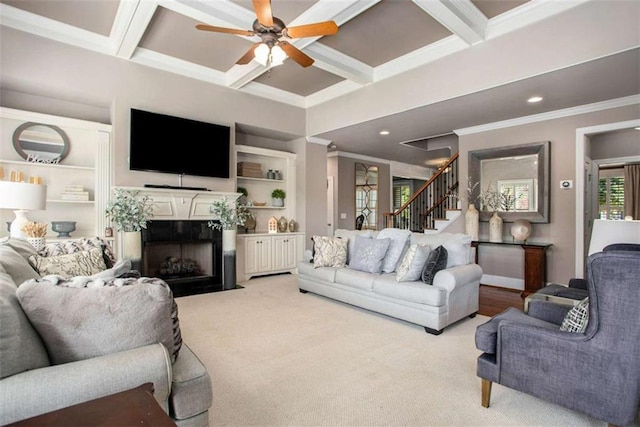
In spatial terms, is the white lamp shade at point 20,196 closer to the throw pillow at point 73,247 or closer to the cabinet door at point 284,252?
the throw pillow at point 73,247

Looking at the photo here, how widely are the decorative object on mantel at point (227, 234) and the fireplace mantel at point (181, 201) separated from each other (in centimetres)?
A: 10

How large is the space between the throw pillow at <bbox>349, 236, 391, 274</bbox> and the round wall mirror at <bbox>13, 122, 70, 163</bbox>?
411 centimetres

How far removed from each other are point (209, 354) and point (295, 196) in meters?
4.21

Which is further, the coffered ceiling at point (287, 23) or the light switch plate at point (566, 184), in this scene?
the light switch plate at point (566, 184)

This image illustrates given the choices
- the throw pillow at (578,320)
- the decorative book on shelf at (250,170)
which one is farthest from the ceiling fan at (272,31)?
the decorative book on shelf at (250,170)

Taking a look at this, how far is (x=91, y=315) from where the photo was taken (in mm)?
1220

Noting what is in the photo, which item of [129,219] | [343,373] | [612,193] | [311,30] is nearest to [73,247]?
[129,219]

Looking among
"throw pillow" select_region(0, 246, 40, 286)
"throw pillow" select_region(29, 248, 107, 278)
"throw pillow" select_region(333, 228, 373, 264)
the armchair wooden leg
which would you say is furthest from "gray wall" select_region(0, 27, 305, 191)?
the armchair wooden leg

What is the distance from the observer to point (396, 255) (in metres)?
4.11

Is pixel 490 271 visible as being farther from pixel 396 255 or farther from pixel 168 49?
pixel 168 49

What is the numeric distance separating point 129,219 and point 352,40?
361 cm

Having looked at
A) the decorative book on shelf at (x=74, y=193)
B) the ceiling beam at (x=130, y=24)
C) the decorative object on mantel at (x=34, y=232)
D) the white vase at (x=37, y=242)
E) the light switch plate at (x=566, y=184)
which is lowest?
the white vase at (x=37, y=242)

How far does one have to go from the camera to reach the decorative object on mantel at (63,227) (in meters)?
4.15

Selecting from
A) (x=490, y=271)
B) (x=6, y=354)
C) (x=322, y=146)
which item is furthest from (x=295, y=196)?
(x=6, y=354)
